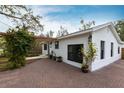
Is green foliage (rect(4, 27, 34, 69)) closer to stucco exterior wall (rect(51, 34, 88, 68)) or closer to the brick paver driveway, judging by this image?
the brick paver driveway

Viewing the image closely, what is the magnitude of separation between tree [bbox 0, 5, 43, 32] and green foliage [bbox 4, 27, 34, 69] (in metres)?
0.65

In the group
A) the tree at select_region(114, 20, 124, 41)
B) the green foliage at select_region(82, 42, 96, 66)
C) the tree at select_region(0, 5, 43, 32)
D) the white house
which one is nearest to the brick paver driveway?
the green foliage at select_region(82, 42, 96, 66)

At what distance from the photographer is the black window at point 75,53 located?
31.6 feet

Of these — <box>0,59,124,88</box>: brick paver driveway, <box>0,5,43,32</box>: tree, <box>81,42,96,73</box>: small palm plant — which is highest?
<box>0,5,43,32</box>: tree

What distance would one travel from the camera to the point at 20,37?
9734mm

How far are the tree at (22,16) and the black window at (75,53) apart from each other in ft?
11.6

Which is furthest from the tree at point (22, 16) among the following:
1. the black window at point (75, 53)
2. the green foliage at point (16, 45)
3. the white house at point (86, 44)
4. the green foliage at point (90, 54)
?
the green foliage at point (90, 54)

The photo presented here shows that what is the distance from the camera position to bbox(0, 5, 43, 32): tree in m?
8.99

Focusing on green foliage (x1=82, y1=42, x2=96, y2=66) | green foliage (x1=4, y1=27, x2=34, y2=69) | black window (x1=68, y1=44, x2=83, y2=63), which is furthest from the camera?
black window (x1=68, y1=44, x2=83, y2=63)
